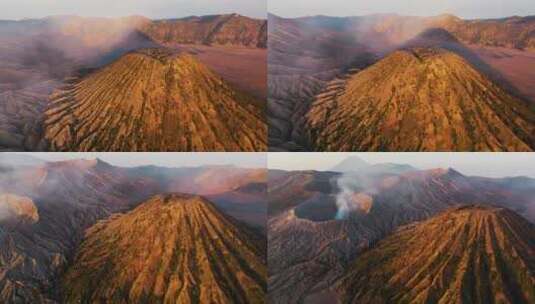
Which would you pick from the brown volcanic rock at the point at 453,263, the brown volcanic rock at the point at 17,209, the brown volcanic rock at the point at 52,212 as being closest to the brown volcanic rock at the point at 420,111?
the brown volcanic rock at the point at 453,263

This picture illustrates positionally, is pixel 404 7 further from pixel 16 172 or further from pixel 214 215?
pixel 16 172

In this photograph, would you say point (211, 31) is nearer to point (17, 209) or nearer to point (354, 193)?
point (354, 193)

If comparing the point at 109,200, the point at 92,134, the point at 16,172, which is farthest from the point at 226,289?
the point at 16,172

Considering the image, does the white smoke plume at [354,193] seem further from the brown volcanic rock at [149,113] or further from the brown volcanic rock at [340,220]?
the brown volcanic rock at [149,113]

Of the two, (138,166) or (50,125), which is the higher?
(50,125)

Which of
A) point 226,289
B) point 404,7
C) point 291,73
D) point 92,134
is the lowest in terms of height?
point 226,289

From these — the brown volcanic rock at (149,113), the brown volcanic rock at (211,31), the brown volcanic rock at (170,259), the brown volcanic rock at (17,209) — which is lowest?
the brown volcanic rock at (170,259)
